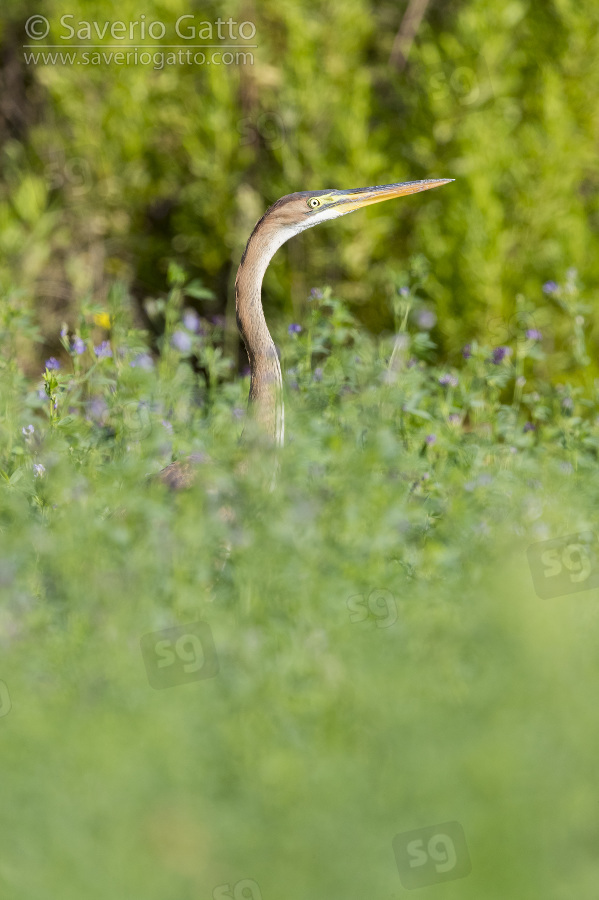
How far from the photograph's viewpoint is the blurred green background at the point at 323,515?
234cm

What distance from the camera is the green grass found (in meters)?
2.28

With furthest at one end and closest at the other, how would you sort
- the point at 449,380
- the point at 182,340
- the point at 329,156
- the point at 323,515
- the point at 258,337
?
the point at 329,156 → the point at 182,340 → the point at 449,380 → the point at 258,337 → the point at 323,515

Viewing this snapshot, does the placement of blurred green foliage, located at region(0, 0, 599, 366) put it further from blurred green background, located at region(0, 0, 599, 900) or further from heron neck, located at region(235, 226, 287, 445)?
heron neck, located at region(235, 226, 287, 445)

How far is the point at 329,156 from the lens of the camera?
722 centimetres

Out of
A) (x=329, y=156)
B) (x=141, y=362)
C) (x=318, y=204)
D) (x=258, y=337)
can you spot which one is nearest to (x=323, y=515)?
(x=258, y=337)

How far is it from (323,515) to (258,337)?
1372mm

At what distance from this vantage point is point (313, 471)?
401 cm

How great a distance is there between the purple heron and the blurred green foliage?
2085 millimetres

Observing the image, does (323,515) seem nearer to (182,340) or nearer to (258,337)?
(258,337)

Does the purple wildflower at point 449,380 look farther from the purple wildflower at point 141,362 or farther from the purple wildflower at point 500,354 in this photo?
the purple wildflower at point 141,362

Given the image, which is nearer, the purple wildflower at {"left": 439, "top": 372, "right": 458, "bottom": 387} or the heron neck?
the heron neck

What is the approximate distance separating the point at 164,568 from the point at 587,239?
451 cm

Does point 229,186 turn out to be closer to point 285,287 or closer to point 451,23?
point 285,287

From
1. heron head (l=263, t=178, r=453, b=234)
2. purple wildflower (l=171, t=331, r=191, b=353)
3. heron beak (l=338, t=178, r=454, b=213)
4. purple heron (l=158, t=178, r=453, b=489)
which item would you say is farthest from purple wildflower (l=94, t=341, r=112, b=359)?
heron beak (l=338, t=178, r=454, b=213)
